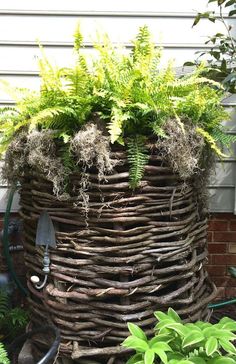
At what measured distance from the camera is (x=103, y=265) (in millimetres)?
2127

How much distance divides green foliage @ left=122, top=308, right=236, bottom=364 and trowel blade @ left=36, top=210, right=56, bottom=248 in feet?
1.70

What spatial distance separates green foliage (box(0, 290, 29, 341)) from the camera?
8.95 ft

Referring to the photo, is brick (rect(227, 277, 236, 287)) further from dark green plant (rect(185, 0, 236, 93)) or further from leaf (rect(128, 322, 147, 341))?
leaf (rect(128, 322, 147, 341))

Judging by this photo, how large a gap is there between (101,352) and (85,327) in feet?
0.43

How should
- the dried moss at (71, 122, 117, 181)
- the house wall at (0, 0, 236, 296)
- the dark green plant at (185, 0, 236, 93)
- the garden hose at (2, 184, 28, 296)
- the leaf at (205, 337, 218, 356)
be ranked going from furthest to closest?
the house wall at (0, 0, 236, 296) < the garden hose at (2, 184, 28, 296) < the dark green plant at (185, 0, 236, 93) < the dried moss at (71, 122, 117, 181) < the leaf at (205, 337, 218, 356)

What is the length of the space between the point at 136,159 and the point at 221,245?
4.96 ft

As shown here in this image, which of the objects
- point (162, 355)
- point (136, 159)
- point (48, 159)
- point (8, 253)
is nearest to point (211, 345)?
point (162, 355)

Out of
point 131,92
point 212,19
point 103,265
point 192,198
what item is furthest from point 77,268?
point 212,19

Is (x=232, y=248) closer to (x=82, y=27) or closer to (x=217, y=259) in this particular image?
(x=217, y=259)

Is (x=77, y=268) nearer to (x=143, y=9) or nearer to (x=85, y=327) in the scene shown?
(x=85, y=327)

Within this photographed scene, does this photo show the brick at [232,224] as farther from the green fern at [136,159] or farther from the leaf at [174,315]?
the green fern at [136,159]

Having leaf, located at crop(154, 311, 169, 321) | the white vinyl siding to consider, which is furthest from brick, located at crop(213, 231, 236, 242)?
leaf, located at crop(154, 311, 169, 321)

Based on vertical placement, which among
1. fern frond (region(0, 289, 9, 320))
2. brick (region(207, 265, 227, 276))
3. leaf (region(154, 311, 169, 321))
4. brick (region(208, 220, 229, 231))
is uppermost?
brick (region(208, 220, 229, 231))

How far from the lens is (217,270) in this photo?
3.30 m
